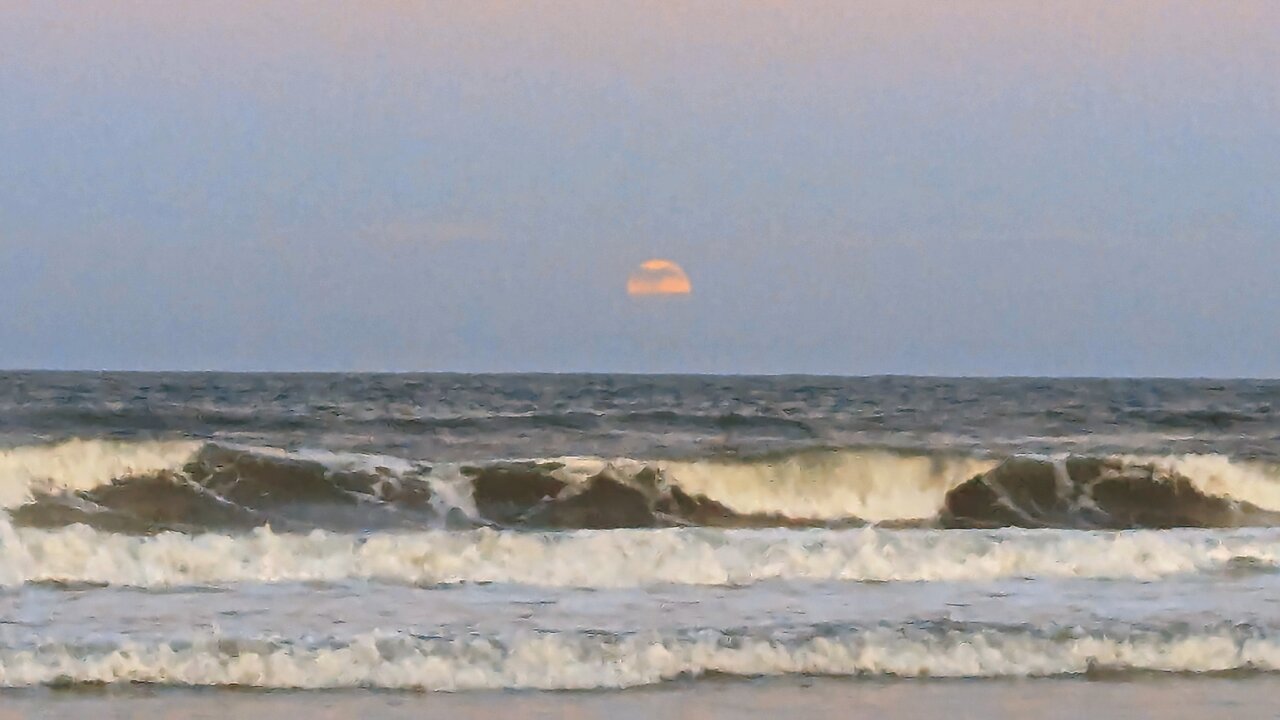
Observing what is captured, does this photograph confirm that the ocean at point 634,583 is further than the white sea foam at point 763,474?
No

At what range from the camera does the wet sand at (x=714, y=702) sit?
5.99m

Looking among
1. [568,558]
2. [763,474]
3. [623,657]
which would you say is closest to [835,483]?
[763,474]

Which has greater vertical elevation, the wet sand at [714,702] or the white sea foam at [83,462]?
the white sea foam at [83,462]

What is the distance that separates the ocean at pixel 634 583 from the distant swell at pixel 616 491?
4cm

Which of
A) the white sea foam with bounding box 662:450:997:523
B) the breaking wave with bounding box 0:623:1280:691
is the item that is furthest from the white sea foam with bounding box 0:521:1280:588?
the white sea foam with bounding box 662:450:997:523

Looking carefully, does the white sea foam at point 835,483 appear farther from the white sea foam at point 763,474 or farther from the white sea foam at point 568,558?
the white sea foam at point 568,558

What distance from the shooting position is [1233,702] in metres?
6.28

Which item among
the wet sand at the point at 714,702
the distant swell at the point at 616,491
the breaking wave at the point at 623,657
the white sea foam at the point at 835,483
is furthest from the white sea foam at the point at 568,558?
the white sea foam at the point at 835,483

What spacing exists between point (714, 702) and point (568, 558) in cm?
321

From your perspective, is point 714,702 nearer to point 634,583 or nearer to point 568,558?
point 634,583

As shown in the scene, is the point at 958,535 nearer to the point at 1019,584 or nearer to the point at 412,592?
the point at 1019,584

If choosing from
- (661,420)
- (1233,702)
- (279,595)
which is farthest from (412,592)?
(661,420)

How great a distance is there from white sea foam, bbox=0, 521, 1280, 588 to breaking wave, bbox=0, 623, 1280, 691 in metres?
1.88

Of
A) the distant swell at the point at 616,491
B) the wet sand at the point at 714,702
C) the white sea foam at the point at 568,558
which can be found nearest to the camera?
the wet sand at the point at 714,702
